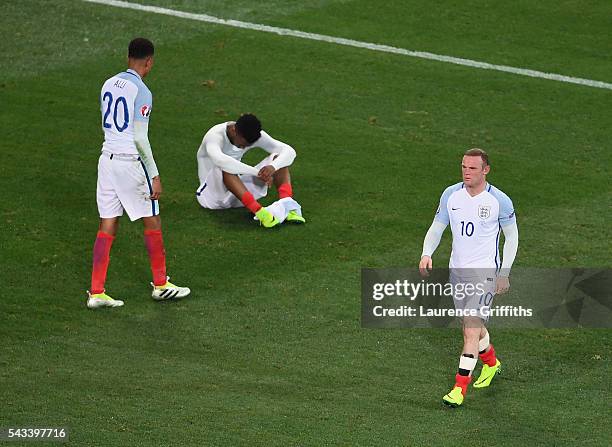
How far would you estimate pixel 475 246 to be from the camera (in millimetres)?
9867

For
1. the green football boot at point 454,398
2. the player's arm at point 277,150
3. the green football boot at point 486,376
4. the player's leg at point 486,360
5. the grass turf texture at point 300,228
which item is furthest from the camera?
the player's arm at point 277,150

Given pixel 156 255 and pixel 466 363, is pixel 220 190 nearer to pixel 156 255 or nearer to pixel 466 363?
pixel 156 255

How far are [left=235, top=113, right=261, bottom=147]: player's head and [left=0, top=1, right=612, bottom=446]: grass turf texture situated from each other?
0.92m

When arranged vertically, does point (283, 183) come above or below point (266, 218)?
above

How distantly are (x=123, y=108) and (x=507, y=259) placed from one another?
362 cm

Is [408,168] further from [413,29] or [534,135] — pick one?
[413,29]

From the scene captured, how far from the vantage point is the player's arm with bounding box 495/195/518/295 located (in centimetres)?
984

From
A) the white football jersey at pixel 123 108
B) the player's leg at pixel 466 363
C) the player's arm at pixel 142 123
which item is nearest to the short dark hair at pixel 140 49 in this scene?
the white football jersey at pixel 123 108

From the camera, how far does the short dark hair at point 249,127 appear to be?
43.2ft

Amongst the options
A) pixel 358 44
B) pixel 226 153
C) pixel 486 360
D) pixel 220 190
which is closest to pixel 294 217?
pixel 220 190

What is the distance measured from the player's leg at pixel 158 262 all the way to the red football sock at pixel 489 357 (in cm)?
297

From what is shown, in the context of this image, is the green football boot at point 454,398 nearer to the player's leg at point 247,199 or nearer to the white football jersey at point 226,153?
the player's leg at point 247,199

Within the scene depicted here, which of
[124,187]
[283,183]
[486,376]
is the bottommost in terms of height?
[486,376]

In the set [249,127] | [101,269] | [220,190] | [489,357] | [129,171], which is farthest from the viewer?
[220,190]
